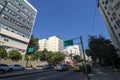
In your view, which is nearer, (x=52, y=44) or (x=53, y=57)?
(x=53, y=57)

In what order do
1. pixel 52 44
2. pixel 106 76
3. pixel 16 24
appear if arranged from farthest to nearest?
pixel 52 44
pixel 16 24
pixel 106 76

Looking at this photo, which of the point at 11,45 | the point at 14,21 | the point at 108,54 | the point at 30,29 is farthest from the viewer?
the point at 30,29

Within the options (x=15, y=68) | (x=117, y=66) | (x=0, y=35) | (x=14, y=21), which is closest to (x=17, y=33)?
(x=14, y=21)

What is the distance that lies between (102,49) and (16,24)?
119 ft

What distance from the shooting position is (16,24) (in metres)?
54.7

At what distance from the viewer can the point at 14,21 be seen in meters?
53.6

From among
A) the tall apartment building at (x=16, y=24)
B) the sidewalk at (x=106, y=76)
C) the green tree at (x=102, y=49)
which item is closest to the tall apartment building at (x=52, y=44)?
the tall apartment building at (x=16, y=24)

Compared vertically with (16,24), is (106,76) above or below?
below

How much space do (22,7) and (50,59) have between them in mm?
29121

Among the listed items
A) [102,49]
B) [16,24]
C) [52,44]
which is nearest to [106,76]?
[102,49]

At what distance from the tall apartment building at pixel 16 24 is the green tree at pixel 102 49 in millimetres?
27253

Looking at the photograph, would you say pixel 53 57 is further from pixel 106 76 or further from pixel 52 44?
pixel 52 44

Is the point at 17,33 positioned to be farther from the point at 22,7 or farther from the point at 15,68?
the point at 15,68

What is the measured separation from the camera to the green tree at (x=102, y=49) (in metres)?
29.4
